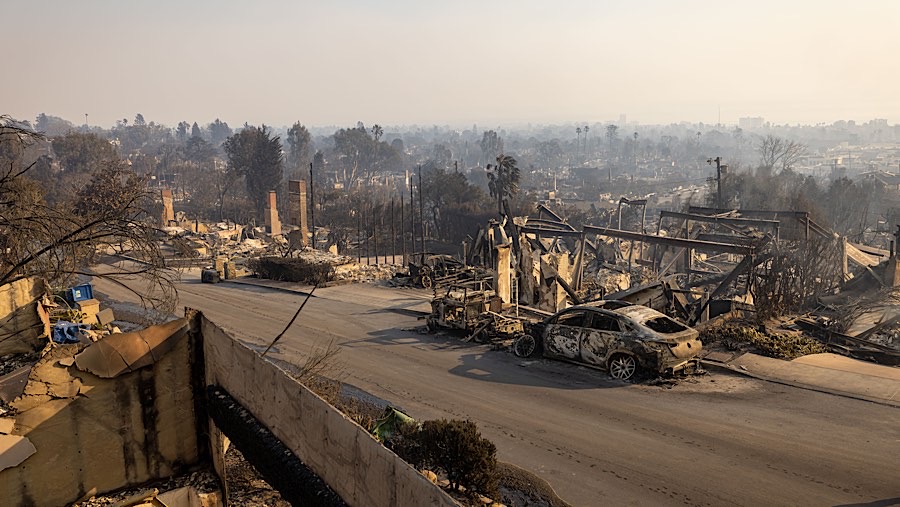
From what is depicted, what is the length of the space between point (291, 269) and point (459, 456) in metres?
22.5

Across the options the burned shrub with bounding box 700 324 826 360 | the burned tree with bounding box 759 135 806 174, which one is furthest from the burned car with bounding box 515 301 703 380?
the burned tree with bounding box 759 135 806 174

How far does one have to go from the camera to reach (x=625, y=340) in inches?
511

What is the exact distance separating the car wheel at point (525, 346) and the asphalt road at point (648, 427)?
0.21 metres

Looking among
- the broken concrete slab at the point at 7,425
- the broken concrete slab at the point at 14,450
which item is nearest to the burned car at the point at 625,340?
the broken concrete slab at the point at 14,450

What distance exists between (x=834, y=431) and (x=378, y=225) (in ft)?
171

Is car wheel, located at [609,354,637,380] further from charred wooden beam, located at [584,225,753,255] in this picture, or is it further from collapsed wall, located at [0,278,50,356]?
collapsed wall, located at [0,278,50,356]

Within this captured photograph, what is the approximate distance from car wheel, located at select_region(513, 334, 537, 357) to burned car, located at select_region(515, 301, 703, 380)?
0.78 metres

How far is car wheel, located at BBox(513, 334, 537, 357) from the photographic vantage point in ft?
49.5

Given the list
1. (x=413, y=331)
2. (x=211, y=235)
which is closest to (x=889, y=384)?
(x=413, y=331)

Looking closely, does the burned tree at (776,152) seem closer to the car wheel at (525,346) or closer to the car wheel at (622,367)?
the car wheel at (525,346)

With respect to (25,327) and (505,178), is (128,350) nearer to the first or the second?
(25,327)

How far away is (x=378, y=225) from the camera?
198 ft

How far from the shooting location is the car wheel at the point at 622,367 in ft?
42.7

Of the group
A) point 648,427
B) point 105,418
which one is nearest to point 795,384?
point 648,427
